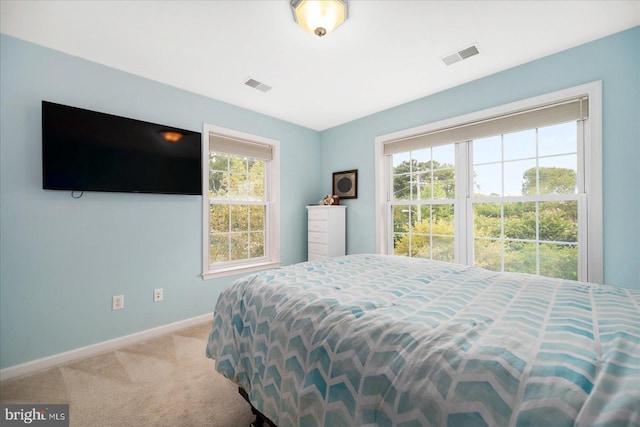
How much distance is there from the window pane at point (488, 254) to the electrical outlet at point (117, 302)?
3425mm

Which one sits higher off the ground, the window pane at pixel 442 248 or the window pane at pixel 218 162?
the window pane at pixel 218 162

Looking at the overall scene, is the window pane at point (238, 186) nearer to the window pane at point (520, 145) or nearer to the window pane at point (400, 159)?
the window pane at point (400, 159)

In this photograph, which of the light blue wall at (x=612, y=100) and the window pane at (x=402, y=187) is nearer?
the light blue wall at (x=612, y=100)

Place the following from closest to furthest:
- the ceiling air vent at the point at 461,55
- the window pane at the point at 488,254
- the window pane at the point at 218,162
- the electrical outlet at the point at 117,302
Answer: the ceiling air vent at the point at 461,55
the electrical outlet at the point at 117,302
the window pane at the point at 488,254
the window pane at the point at 218,162

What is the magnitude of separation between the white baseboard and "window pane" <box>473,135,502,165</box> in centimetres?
346

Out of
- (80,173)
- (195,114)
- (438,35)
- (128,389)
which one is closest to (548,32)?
Answer: (438,35)

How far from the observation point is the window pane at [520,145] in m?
2.38

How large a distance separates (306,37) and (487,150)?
6.71ft

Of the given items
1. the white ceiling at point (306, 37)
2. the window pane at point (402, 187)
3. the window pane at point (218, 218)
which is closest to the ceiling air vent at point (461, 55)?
the white ceiling at point (306, 37)

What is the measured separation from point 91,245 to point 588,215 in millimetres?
4112

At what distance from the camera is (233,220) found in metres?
3.29

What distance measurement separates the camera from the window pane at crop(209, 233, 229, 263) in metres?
3.09

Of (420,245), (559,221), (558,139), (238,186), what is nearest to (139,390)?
(238,186)

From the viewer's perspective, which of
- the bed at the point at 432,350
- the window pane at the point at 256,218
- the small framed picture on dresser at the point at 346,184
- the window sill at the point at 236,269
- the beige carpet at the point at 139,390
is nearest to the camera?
the bed at the point at 432,350
